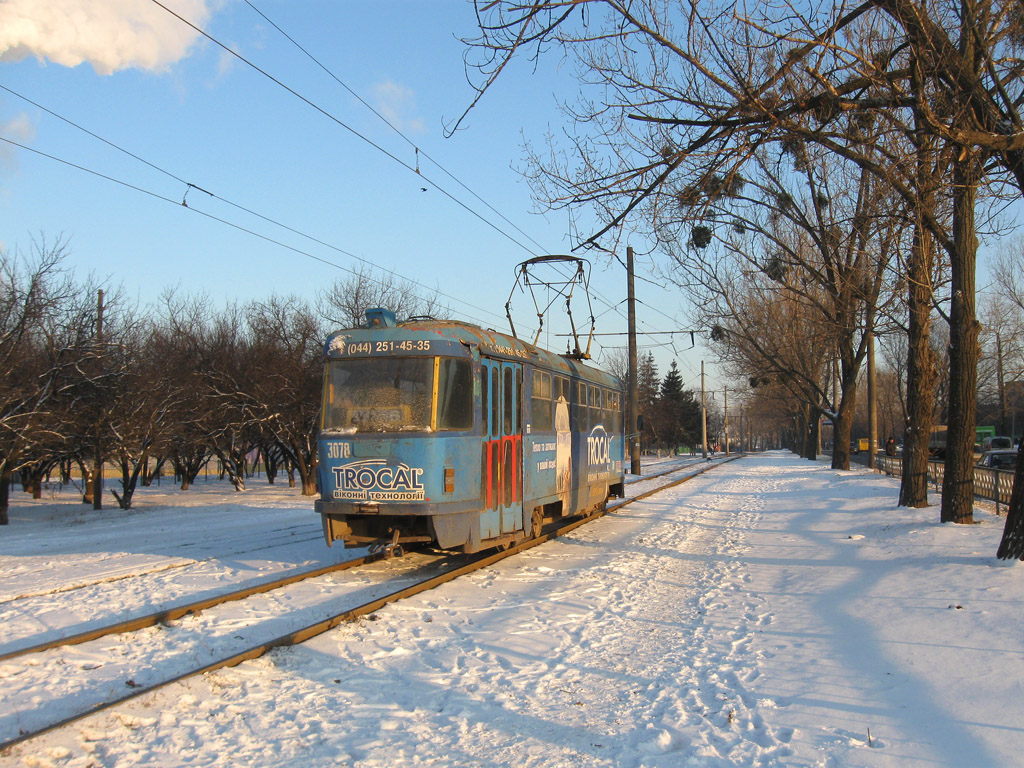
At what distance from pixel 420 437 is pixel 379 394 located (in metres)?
0.87

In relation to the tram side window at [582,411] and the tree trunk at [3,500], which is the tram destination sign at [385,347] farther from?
the tree trunk at [3,500]

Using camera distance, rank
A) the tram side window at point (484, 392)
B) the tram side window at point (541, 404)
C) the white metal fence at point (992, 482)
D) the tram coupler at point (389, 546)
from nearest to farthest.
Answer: the tram coupler at point (389, 546), the tram side window at point (484, 392), the tram side window at point (541, 404), the white metal fence at point (992, 482)

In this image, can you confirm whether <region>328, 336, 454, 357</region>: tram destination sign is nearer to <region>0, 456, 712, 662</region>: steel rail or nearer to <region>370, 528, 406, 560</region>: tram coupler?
<region>370, 528, 406, 560</region>: tram coupler

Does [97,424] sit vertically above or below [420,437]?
above

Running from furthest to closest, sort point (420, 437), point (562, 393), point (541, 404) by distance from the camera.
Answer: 1. point (562, 393)
2. point (541, 404)
3. point (420, 437)

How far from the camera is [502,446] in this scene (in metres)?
10.5

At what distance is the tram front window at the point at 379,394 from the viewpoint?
952cm

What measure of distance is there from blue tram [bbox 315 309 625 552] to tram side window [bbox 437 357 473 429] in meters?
0.01

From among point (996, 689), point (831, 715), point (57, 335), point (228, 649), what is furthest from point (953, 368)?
point (57, 335)

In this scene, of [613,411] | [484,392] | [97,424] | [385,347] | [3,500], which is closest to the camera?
[385,347]

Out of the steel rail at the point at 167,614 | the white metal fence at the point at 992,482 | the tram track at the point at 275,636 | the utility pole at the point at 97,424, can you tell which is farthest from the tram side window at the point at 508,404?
the utility pole at the point at 97,424

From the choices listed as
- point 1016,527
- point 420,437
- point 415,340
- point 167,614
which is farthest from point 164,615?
point 1016,527

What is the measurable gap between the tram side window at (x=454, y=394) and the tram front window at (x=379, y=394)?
5.9 inches

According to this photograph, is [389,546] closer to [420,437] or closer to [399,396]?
[420,437]
